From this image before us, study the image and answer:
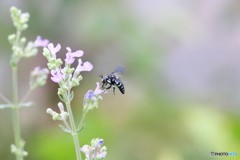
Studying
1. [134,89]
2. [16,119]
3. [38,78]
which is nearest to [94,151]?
[38,78]

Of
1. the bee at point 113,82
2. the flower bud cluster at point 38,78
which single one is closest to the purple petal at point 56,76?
the flower bud cluster at point 38,78

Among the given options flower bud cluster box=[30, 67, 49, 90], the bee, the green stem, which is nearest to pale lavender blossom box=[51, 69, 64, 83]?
flower bud cluster box=[30, 67, 49, 90]

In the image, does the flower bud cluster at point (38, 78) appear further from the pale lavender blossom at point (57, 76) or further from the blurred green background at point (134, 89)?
the blurred green background at point (134, 89)

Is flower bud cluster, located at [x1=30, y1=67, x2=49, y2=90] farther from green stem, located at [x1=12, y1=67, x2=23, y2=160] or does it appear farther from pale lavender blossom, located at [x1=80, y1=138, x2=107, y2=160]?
pale lavender blossom, located at [x1=80, y1=138, x2=107, y2=160]

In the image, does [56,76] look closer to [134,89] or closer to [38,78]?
[38,78]

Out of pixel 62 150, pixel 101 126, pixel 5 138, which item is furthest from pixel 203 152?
pixel 5 138

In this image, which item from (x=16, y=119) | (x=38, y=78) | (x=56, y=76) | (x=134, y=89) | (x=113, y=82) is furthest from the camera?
(x=134, y=89)
